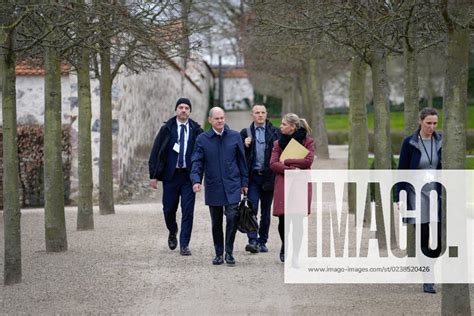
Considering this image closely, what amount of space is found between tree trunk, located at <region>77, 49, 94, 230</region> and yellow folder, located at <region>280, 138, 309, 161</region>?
4.54 metres

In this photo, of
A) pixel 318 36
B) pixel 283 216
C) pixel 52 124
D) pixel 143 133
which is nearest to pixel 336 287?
pixel 283 216

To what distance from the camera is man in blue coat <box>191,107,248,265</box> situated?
385 inches

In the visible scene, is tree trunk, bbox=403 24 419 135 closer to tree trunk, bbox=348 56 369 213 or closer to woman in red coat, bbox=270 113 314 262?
woman in red coat, bbox=270 113 314 262

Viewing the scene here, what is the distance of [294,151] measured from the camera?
31.5ft

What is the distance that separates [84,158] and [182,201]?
3085mm

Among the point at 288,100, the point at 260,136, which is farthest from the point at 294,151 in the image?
the point at 288,100

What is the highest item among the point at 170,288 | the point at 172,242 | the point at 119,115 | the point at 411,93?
the point at 411,93

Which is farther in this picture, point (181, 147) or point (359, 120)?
point (359, 120)

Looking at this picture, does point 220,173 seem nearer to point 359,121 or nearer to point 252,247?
point 252,247

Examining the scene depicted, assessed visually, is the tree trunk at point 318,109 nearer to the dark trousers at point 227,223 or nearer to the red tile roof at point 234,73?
the dark trousers at point 227,223

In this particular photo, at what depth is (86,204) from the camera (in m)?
13.2

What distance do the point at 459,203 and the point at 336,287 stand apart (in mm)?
2016

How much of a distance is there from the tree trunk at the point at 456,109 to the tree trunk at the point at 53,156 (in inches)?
219

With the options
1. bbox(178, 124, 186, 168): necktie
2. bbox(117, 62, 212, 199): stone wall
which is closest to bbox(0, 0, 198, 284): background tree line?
bbox(178, 124, 186, 168): necktie
